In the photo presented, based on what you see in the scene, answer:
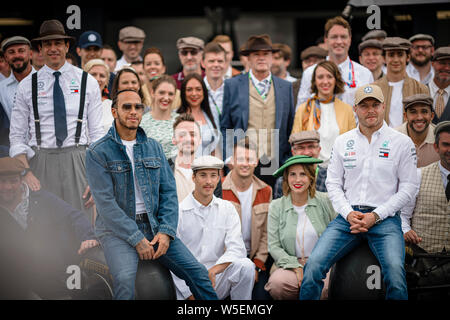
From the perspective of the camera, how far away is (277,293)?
15.3 ft

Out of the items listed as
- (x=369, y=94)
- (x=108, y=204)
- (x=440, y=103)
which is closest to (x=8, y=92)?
(x=108, y=204)

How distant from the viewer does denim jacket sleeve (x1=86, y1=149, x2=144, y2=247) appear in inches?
159

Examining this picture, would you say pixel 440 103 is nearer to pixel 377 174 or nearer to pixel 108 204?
pixel 377 174

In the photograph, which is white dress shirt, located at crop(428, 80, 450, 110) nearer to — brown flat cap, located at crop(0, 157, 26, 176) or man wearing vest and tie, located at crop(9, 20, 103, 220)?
man wearing vest and tie, located at crop(9, 20, 103, 220)

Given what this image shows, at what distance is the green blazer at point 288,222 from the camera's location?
188 inches

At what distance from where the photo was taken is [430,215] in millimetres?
4738

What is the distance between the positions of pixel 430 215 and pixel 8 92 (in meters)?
3.83

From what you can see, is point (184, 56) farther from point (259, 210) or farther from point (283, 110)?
point (259, 210)

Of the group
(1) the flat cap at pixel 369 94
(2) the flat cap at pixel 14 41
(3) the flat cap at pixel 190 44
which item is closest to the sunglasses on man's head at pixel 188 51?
(3) the flat cap at pixel 190 44

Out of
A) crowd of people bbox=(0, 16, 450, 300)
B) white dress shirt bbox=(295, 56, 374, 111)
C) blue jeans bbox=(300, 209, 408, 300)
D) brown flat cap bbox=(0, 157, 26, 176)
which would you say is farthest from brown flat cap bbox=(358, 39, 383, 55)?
brown flat cap bbox=(0, 157, 26, 176)

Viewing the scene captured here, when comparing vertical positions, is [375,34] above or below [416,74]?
above

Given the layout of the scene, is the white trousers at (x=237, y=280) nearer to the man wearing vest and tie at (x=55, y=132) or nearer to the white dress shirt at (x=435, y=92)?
the man wearing vest and tie at (x=55, y=132)

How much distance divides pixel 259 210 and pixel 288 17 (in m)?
6.86

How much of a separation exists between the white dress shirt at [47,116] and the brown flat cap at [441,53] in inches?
125
